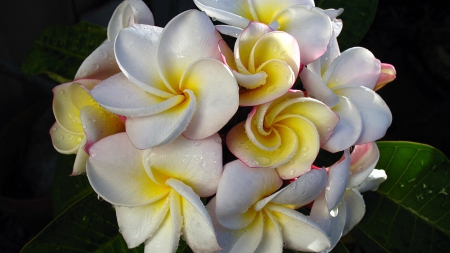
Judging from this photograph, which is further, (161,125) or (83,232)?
(83,232)

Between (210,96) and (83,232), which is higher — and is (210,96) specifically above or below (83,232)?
above

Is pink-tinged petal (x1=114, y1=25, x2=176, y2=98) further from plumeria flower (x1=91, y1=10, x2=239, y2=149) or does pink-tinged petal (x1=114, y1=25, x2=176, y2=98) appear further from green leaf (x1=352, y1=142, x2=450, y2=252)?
green leaf (x1=352, y1=142, x2=450, y2=252)

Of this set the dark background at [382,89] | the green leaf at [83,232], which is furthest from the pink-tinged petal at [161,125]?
the dark background at [382,89]

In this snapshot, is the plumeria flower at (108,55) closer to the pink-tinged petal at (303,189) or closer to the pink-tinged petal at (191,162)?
the pink-tinged petal at (191,162)

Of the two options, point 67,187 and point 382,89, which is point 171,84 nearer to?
point 67,187

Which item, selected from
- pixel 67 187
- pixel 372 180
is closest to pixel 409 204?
pixel 372 180

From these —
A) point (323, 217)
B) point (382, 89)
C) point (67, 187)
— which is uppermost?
point (323, 217)

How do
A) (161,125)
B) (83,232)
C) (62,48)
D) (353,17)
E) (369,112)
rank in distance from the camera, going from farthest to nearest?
1. (62,48)
2. (353,17)
3. (83,232)
4. (369,112)
5. (161,125)

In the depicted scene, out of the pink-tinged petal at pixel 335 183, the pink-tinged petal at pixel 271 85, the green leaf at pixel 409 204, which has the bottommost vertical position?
the green leaf at pixel 409 204

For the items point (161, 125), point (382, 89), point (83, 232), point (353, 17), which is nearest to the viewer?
point (161, 125)
